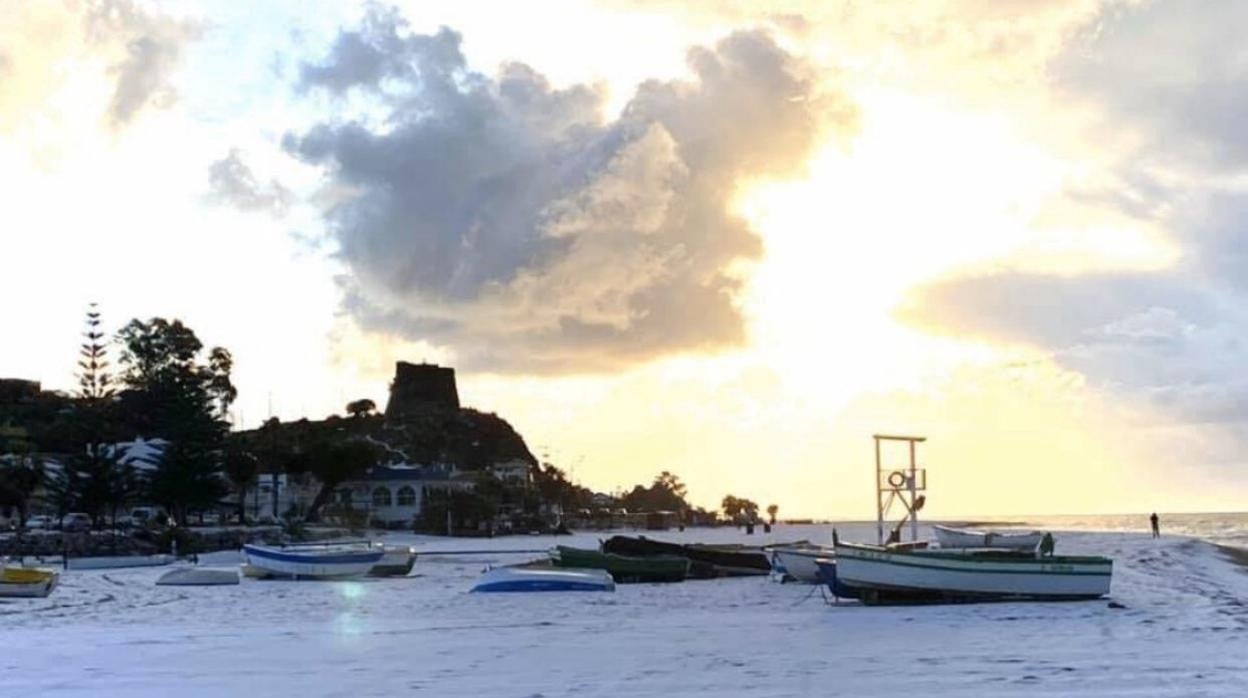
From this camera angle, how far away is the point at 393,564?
55250 mm

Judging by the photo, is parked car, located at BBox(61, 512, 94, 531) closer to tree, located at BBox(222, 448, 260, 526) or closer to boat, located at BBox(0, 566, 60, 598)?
tree, located at BBox(222, 448, 260, 526)

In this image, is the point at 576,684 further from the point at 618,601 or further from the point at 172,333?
the point at 172,333

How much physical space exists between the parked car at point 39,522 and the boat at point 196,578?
4686 centimetres

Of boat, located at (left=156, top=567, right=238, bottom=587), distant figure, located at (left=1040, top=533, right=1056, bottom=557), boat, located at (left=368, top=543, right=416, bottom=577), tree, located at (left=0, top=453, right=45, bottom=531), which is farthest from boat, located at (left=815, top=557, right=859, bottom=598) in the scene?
tree, located at (left=0, top=453, right=45, bottom=531)

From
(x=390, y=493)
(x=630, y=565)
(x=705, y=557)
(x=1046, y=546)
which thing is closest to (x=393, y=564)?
(x=630, y=565)

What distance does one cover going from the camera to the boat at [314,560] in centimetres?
5200

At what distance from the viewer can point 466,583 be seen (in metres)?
48.3

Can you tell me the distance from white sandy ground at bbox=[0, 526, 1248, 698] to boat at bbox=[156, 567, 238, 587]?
829 cm

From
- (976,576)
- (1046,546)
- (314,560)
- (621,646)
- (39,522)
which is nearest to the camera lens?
(621,646)

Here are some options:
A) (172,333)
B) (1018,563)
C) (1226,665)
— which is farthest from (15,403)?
(1226,665)

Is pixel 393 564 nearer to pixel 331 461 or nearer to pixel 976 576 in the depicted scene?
pixel 976 576

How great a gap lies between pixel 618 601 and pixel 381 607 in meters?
6.62

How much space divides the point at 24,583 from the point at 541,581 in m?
15.8

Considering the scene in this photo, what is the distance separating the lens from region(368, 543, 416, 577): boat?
179 feet
